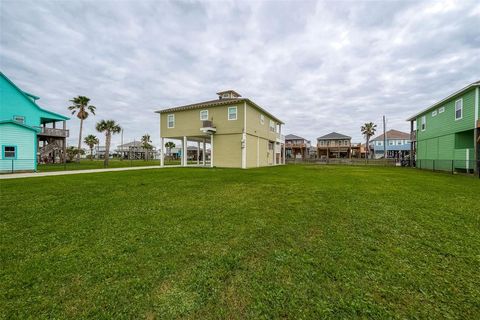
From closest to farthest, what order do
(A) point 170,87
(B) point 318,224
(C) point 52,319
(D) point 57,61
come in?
(C) point 52,319 → (B) point 318,224 → (D) point 57,61 → (A) point 170,87

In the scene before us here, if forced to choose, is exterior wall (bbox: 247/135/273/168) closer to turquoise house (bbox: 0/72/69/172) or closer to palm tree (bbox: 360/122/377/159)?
turquoise house (bbox: 0/72/69/172)

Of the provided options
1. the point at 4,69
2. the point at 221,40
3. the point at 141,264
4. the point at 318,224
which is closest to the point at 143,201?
the point at 141,264

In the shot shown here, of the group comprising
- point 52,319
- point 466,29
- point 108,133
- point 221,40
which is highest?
point 221,40

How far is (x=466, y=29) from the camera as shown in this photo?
12992 millimetres

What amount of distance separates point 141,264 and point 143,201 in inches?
151

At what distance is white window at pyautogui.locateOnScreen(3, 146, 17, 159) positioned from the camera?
1602cm

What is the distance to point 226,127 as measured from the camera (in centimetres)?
2070

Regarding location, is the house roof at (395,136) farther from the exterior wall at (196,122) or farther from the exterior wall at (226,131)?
the exterior wall at (196,122)

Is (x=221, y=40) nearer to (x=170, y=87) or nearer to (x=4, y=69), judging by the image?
(x=170, y=87)

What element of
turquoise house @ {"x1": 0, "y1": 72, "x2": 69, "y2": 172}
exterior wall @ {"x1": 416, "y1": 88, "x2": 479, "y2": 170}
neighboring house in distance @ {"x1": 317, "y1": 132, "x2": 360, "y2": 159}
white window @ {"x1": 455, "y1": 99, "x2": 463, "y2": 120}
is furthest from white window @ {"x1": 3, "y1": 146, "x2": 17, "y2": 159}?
neighboring house in distance @ {"x1": 317, "y1": 132, "x2": 360, "y2": 159}

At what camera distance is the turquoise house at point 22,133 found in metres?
16.0

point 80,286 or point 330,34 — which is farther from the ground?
point 330,34

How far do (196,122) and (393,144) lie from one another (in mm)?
52985

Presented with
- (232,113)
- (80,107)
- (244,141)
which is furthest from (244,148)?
(80,107)
